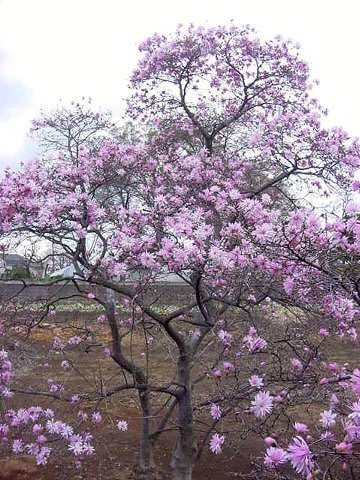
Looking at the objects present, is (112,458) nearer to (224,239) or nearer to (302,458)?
(224,239)

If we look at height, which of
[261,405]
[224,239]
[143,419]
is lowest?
[261,405]

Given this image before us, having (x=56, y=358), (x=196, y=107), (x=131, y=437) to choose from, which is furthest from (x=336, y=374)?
(x=56, y=358)

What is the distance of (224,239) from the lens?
3.72 meters

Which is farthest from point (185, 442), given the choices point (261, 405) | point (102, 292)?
point (261, 405)

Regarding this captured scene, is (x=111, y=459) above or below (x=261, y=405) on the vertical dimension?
above

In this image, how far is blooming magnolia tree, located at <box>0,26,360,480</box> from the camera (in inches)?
101

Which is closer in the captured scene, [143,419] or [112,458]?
[143,419]

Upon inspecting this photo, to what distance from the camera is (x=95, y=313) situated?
14.6 metres

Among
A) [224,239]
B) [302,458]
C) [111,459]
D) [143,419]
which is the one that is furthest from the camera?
[111,459]

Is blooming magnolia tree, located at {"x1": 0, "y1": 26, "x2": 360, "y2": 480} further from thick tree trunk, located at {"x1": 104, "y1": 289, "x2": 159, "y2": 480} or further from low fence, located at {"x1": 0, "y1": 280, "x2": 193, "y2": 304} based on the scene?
low fence, located at {"x1": 0, "y1": 280, "x2": 193, "y2": 304}

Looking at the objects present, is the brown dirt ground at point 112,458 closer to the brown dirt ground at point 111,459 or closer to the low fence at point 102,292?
the brown dirt ground at point 111,459

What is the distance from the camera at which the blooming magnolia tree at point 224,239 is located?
2.55m

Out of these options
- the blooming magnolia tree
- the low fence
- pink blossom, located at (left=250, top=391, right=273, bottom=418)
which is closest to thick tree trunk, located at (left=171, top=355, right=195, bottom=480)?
the blooming magnolia tree

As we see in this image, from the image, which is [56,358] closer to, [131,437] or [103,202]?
[131,437]
